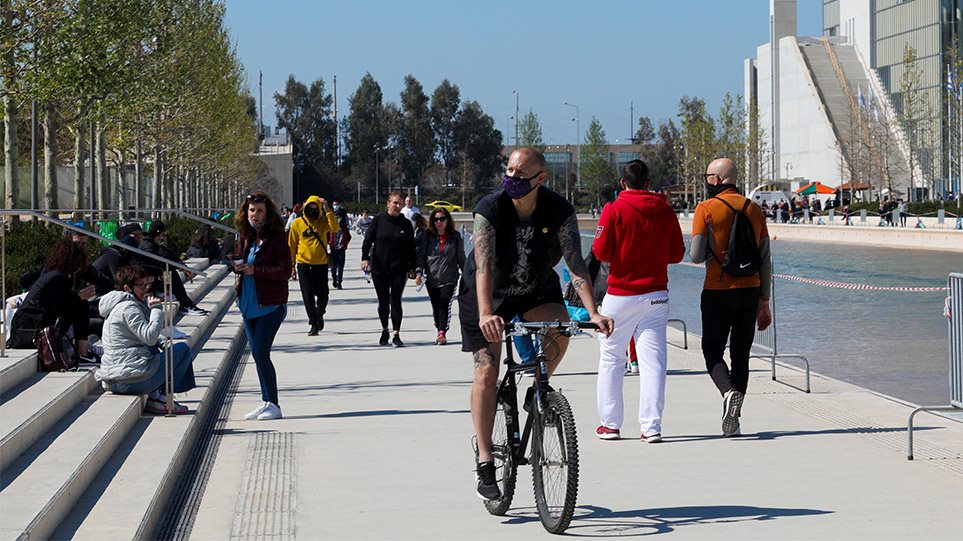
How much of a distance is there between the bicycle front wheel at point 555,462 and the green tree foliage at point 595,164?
471ft

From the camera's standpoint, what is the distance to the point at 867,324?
21.0 metres

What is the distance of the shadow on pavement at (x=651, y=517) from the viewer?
702 cm

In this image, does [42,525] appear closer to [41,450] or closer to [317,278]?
[41,450]

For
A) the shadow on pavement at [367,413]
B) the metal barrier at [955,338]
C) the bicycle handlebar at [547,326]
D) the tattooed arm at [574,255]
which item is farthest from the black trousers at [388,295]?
the bicycle handlebar at [547,326]

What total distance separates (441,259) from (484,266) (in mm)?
9875

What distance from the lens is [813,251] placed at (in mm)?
53219

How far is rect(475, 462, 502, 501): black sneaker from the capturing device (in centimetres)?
725

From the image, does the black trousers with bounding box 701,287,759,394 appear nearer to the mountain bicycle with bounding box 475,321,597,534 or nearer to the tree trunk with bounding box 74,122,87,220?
the mountain bicycle with bounding box 475,321,597,534

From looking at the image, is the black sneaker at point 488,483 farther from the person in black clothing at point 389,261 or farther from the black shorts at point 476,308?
the person in black clothing at point 389,261

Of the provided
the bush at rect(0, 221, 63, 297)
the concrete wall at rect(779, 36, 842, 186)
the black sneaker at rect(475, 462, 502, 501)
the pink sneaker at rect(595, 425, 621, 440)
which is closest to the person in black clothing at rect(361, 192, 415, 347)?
the bush at rect(0, 221, 63, 297)

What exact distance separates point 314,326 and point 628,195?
927cm

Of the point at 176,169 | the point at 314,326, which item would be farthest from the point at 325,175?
the point at 314,326

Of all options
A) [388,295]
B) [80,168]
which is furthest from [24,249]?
[80,168]

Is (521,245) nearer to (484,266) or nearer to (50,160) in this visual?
(484,266)
